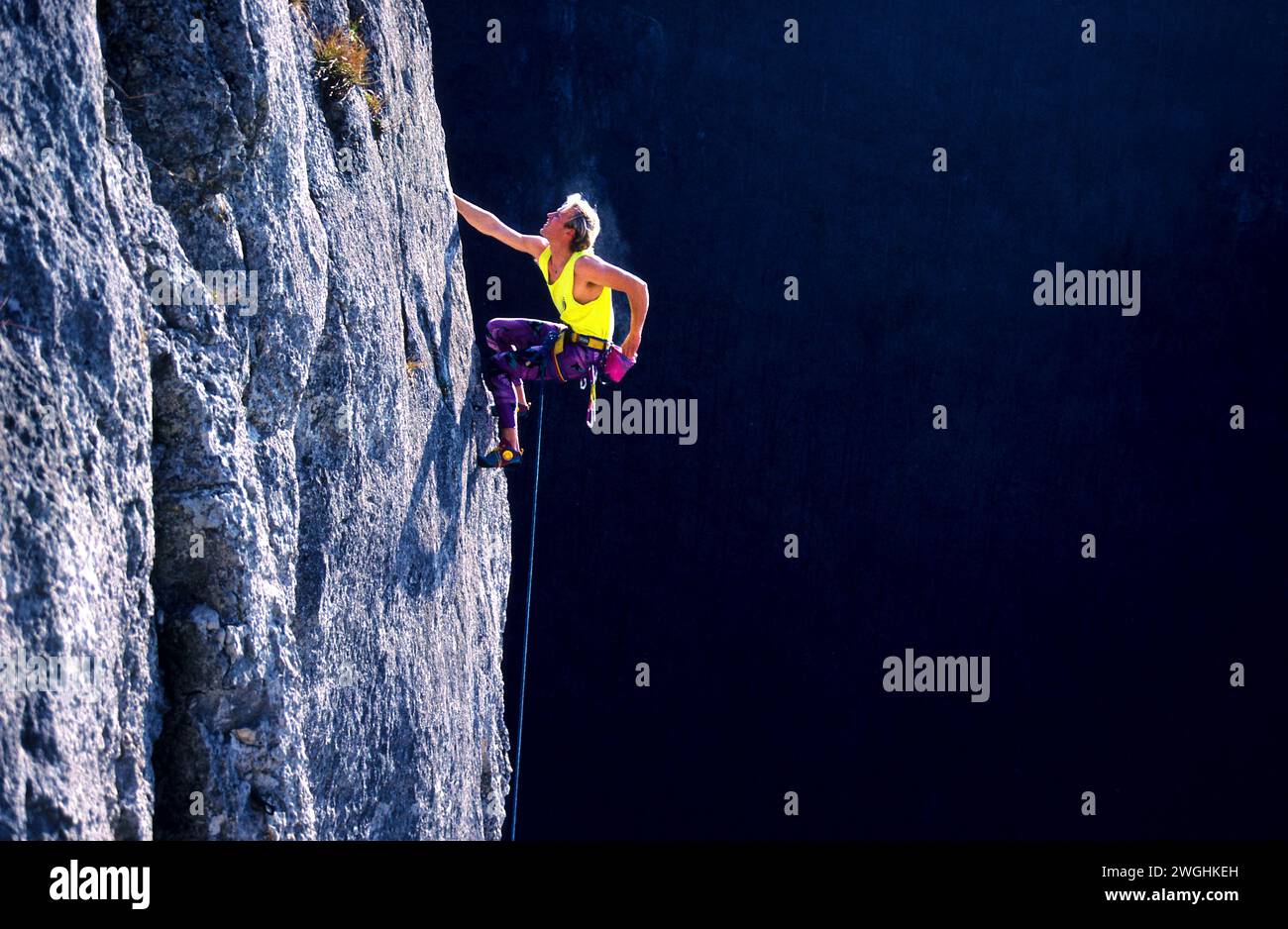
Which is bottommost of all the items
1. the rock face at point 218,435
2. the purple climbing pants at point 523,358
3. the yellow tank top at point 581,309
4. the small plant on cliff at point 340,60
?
the rock face at point 218,435

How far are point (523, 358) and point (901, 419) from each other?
1611 centimetres

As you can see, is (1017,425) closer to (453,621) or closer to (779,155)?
(779,155)

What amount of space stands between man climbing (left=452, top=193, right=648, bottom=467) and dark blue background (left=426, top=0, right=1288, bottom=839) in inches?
512

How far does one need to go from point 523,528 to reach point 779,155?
8.26 m

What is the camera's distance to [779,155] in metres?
23.3

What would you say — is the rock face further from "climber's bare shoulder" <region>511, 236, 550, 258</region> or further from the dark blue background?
the dark blue background

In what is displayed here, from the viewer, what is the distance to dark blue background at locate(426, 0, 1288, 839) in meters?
22.2

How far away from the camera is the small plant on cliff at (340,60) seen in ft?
20.4

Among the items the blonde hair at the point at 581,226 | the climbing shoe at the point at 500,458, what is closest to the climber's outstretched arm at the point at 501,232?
the blonde hair at the point at 581,226

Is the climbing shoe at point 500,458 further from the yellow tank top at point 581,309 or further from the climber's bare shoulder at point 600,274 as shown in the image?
the climber's bare shoulder at point 600,274

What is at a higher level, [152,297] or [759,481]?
[759,481]

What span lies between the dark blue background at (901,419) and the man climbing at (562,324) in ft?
42.6
